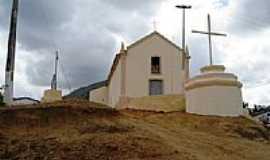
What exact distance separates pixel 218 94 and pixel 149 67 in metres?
13.1

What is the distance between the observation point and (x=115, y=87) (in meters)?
31.4

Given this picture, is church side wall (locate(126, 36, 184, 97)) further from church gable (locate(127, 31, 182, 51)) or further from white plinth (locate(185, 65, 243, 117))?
white plinth (locate(185, 65, 243, 117))

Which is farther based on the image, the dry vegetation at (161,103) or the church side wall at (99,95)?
the church side wall at (99,95)

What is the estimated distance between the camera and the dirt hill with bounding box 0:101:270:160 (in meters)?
8.87

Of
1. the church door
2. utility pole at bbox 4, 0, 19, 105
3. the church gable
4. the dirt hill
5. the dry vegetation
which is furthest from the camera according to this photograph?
the church gable

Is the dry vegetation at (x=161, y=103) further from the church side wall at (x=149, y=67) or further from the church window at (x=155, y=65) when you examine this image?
the church window at (x=155, y=65)

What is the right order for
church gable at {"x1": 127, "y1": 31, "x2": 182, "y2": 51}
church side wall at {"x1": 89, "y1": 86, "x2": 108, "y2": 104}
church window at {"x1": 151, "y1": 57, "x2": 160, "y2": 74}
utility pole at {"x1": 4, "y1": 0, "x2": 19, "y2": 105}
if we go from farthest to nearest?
church side wall at {"x1": 89, "y1": 86, "x2": 108, "y2": 104} → church window at {"x1": 151, "y1": 57, "x2": 160, "y2": 74} → church gable at {"x1": 127, "y1": 31, "x2": 182, "y2": 51} → utility pole at {"x1": 4, "y1": 0, "x2": 19, "y2": 105}

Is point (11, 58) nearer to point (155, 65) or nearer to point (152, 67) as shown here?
point (152, 67)

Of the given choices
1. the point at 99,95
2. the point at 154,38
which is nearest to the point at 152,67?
the point at 154,38

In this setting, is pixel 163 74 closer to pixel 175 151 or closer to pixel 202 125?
pixel 202 125

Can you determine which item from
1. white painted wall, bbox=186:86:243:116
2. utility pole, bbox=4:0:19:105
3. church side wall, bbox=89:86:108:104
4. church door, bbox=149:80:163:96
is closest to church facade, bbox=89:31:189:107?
church door, bbox=149:80:163:96

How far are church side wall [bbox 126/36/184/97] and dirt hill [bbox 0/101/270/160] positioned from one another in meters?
15.1

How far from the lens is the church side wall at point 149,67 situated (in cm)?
2920

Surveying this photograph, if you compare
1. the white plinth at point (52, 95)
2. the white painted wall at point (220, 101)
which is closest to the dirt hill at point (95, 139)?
the white painted wall at point (220, 101)
